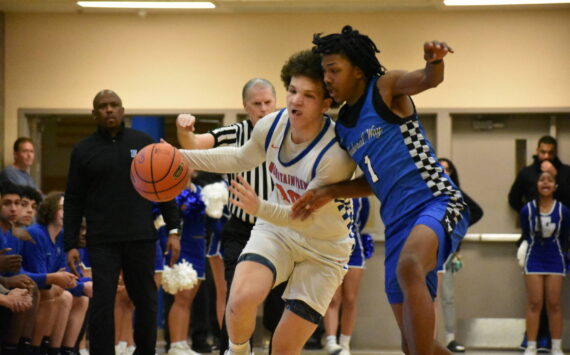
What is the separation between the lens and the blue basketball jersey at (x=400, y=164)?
484 cm

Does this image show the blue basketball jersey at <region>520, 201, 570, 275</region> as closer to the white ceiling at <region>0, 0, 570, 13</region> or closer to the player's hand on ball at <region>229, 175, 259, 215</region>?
the white ceiling at <region>0, 0, 570, 13</region>

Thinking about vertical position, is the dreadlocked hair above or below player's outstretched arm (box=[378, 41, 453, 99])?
above

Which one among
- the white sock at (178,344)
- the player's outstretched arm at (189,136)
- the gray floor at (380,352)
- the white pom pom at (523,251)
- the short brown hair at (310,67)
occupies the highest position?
the short brown hair at (310,67)

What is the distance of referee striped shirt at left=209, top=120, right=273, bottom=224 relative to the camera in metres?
6.70

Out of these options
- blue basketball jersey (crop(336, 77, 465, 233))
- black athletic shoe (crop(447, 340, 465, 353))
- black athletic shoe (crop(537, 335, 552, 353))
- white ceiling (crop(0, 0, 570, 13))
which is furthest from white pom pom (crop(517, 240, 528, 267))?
blue basketball jersey (crop(336, 77, 465, 233))

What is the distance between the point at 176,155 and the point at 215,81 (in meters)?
6.96

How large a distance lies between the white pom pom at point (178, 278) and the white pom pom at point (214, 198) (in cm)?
64

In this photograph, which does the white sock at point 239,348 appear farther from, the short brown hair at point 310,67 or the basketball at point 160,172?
the short brown hair at point 310,67

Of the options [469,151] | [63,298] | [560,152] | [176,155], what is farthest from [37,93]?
[176,155]

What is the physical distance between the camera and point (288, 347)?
17.4 ft

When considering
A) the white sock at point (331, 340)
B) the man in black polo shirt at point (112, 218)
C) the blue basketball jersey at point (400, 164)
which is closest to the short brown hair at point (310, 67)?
the blue basketball jersey at point (400, 164)

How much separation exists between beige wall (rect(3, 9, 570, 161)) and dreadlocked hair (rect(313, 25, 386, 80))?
711cm

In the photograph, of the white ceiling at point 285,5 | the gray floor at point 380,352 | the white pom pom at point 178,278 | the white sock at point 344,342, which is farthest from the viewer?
the white ceiling at point 285,5

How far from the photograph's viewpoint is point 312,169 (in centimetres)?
528
